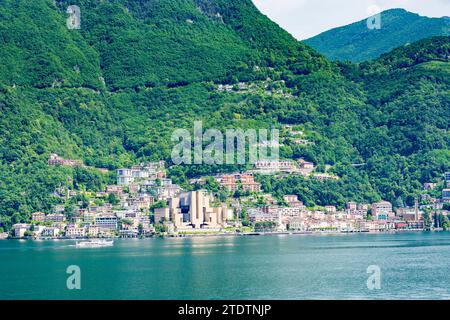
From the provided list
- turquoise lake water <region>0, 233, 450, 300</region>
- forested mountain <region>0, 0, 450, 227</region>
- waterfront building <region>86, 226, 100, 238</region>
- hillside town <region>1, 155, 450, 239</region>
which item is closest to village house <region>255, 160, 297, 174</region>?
hillside town <region>1, 155, 450, 239</region>

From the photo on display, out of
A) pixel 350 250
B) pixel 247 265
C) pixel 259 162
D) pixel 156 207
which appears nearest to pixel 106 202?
pixel 156 207

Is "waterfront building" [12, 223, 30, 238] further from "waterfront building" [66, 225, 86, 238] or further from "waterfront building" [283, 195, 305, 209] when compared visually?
"waterfront building" [283, 195, 305, 209]

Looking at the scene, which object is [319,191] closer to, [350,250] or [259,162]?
[259,162]

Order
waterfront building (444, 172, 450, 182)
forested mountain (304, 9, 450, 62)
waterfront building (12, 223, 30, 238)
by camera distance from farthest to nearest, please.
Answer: forested mountain (304, 9, 450, 62)
waterfront building (444, 172, 450, 182)
waterfront building (12, 223, 30, 238)

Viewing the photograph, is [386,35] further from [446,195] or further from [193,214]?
[193,214]

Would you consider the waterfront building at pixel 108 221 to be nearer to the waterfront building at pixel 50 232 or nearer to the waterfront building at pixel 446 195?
the waterfront building at pixel 50 232

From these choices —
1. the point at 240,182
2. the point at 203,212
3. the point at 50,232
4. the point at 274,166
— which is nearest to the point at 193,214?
the point at 203,212

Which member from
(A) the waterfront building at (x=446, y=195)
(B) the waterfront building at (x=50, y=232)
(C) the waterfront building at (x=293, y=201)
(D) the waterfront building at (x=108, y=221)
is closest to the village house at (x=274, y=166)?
(C) the waterfront building at (x=293, y=201)
